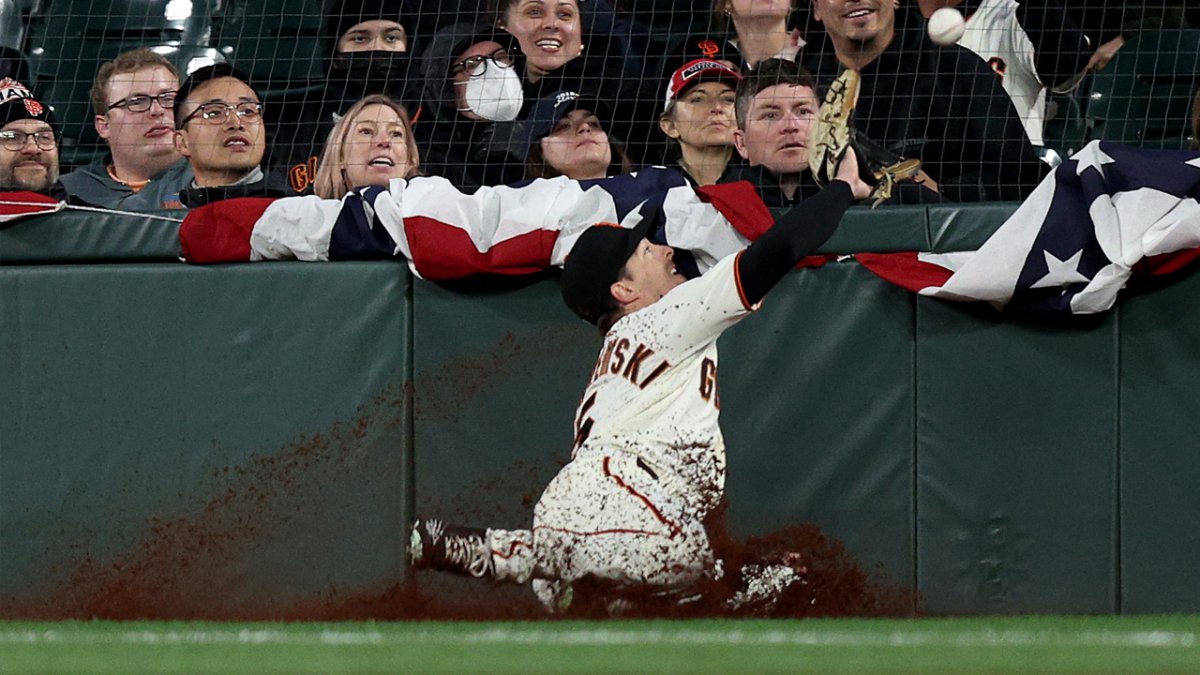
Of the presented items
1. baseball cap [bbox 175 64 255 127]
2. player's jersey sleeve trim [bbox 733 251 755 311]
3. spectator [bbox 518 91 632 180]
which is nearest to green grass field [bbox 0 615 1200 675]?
player's jersey sleeve trim [bbox 733 251 755 311]

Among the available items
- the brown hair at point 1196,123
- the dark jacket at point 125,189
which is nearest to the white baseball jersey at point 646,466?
the brown hair at point 1196,123

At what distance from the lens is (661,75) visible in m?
6.10

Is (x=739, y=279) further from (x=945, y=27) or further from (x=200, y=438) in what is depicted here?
(x=200, y=438)

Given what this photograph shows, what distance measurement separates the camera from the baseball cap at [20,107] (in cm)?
603

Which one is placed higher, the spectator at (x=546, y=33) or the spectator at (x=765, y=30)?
the spectator at (x=765, y=30)

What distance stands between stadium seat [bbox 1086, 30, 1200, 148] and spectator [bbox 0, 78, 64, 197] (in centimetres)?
433

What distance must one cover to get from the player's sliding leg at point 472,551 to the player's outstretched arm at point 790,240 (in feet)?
3.90

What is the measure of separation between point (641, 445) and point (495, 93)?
2030 mm

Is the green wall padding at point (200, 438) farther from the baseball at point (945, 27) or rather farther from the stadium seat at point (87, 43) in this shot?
the baseball at point (945, 27)

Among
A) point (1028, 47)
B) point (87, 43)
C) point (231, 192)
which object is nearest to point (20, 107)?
point (231, 192)

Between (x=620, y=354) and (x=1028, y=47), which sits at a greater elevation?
(x=1028, y=47)

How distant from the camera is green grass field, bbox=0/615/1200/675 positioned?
409cm

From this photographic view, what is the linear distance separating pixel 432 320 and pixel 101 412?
1.33 m

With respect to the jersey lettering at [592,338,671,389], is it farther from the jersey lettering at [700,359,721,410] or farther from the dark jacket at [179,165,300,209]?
the dark jacket at [179,165,300,209]
